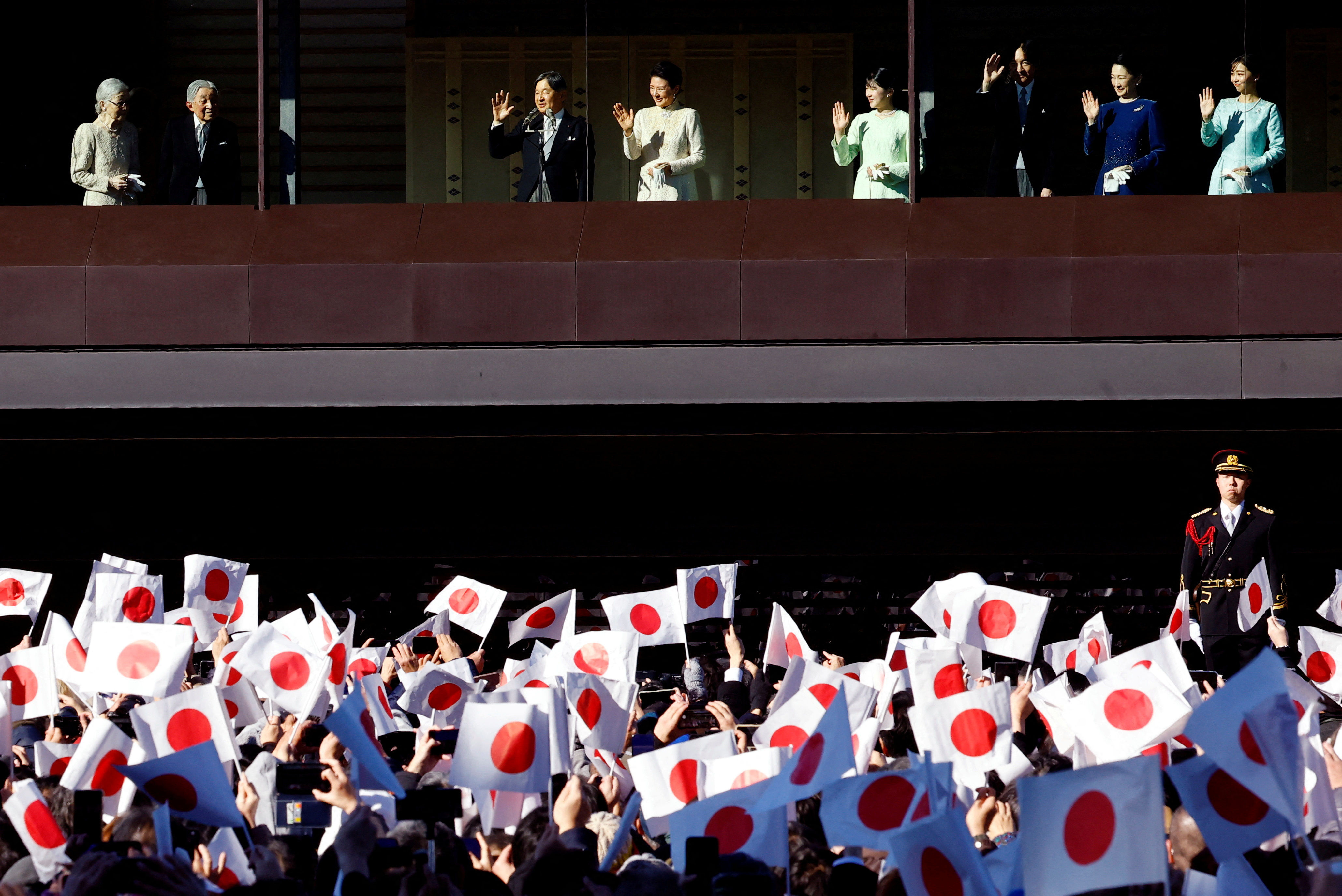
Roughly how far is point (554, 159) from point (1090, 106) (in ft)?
13.1

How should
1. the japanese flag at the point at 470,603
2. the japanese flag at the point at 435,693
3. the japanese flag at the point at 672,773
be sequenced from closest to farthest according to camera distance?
the japanese flag at the point at 672,773
the japanese flag at the point at 435,693
the japanese flag at the point at 470,603

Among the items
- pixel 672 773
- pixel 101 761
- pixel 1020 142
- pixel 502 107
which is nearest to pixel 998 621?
pixel 672 773

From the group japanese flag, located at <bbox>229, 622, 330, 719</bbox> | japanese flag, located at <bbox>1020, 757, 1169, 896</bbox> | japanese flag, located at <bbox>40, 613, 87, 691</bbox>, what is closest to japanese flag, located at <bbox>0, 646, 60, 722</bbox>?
japanese flag, located at <bbox>40, 613, 87, 691</bbox>

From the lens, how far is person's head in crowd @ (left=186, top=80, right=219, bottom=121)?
521 inches

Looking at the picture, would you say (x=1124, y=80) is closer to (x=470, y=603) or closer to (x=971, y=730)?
(x=470, y=603)

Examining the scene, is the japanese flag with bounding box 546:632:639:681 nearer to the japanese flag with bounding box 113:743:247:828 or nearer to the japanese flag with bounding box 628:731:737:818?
the japanese flag with bounding box 628:731:737:818

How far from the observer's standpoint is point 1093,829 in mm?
3756

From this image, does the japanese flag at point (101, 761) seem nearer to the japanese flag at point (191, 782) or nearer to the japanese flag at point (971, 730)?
the japanese flag at point (191, 782)

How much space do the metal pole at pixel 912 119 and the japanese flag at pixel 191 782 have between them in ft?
30.4

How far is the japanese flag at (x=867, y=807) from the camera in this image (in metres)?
4.61

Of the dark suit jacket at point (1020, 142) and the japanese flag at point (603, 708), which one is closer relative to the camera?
the japanese flag at point (603, 708)

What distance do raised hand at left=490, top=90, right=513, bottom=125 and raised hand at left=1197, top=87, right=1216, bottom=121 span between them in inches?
201

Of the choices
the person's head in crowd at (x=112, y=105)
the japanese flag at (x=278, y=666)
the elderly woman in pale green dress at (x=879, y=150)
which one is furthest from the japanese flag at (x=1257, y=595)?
the person's head in crowd at (x=112, y=105)

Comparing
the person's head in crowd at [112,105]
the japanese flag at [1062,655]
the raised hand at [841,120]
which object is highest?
the person's head in crowd at [112,105]
